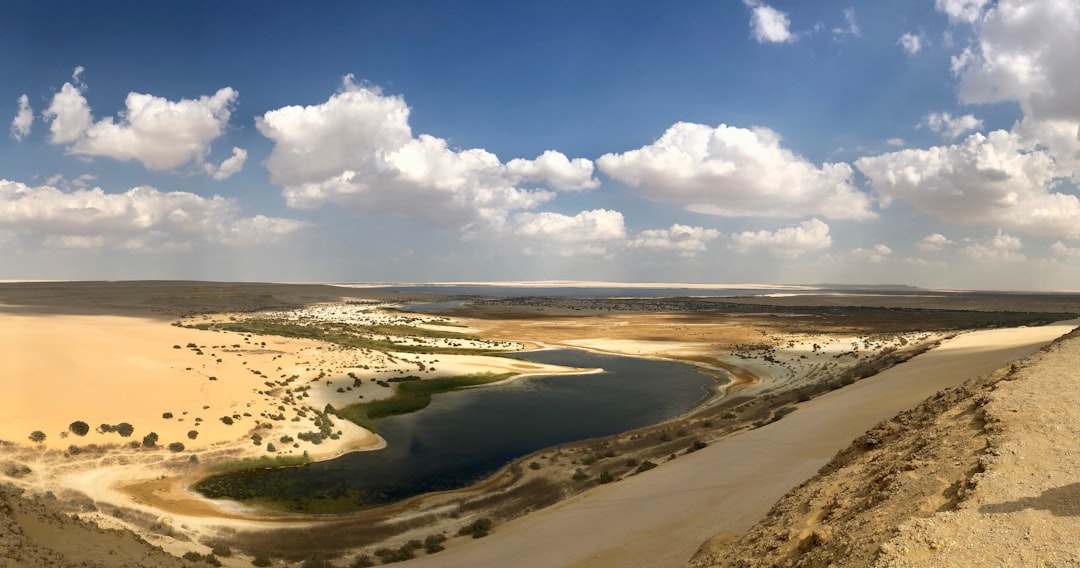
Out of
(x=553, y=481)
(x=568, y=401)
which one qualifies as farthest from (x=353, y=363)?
(x=553, y=481)

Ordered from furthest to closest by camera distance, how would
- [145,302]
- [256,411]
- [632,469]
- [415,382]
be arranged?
[145,302] → [415,382] → [256,411] → [632,469]

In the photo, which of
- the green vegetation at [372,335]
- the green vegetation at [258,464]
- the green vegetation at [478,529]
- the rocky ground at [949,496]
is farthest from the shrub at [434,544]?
the green vegetation at [372,335]

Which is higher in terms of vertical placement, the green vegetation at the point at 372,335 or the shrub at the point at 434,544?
the green vegetation at the point at 372,335

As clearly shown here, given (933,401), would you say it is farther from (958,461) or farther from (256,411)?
(256,411)

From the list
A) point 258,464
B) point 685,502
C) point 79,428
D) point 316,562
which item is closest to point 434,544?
point 316,562

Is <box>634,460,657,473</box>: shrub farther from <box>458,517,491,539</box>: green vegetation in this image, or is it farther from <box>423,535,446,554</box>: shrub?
<box>423,535,446,554</box>: shrub

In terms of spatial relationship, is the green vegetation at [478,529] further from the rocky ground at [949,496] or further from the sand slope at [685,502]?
the rocky ground at [949,496]

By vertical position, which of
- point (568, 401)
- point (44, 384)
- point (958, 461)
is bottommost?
point (568, 401)
